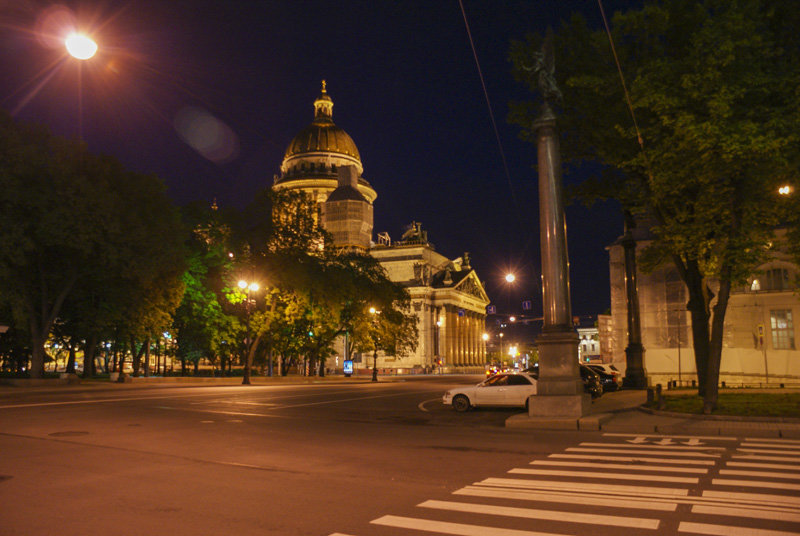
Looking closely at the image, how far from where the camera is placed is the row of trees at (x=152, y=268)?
120ft

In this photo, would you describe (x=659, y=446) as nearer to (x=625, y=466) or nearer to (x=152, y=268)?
(x=625, y=466)

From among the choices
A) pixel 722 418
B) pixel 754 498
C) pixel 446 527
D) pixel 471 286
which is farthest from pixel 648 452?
pixel 471 286

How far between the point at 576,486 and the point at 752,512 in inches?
90.9

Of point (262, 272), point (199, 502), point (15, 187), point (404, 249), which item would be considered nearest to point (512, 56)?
point (199, 502)

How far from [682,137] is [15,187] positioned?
107 ft

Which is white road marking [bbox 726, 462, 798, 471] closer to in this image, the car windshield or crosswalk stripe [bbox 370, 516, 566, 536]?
crosswalk stripe [bbox 370, 516, 566, 536]

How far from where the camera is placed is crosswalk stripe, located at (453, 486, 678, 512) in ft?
26.1

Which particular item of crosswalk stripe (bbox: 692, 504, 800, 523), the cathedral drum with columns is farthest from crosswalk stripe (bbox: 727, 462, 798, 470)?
the cathedral drum with columns

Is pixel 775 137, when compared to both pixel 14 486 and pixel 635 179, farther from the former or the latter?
pixel 14 486

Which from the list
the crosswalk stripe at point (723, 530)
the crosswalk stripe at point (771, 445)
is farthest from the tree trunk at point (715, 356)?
the crosswalk stripe at point (723, 530)

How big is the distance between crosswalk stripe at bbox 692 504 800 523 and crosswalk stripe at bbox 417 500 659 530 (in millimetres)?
873

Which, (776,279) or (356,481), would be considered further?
(776,279)

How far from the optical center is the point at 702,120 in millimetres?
19359

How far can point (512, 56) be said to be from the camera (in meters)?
26.1
